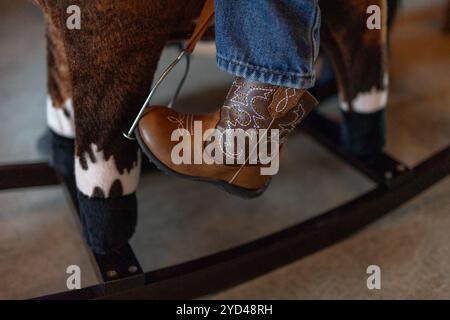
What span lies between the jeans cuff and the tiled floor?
0.33 metres

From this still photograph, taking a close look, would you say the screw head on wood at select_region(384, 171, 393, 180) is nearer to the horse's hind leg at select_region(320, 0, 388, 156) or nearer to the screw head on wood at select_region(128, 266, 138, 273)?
the horse's hind leg at select_region(320, 0, 388, 156)

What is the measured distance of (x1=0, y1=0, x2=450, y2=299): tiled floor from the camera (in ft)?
2.80

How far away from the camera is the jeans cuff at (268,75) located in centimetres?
64

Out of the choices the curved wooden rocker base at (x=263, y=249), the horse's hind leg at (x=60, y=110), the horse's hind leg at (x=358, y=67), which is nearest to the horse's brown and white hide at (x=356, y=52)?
the horse's hind leg at (x=358, y=67)

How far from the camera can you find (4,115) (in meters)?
1.16

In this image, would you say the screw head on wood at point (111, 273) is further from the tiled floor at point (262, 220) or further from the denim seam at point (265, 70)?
the denim seam at point (265, 70)

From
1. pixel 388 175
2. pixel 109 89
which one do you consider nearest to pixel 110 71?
pixel 109 89

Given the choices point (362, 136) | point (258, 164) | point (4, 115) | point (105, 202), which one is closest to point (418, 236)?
point (362, 136)

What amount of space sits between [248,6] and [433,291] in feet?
1.55

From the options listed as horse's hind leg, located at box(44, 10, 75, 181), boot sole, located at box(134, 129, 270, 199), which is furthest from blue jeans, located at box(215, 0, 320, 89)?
horse's hind leg, located at box(44, 10, 75, 181)

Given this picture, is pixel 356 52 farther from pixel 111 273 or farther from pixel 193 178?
pixel 111 273

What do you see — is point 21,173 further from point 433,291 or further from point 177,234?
point 433,291

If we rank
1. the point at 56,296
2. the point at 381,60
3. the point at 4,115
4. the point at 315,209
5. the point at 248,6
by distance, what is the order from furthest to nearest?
1. the point at 4,115
2. the point at 315,209
3. the point at 381,60
4. the point at 56,296
5. the point at 248,6

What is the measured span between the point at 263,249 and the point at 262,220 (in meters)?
0.14
